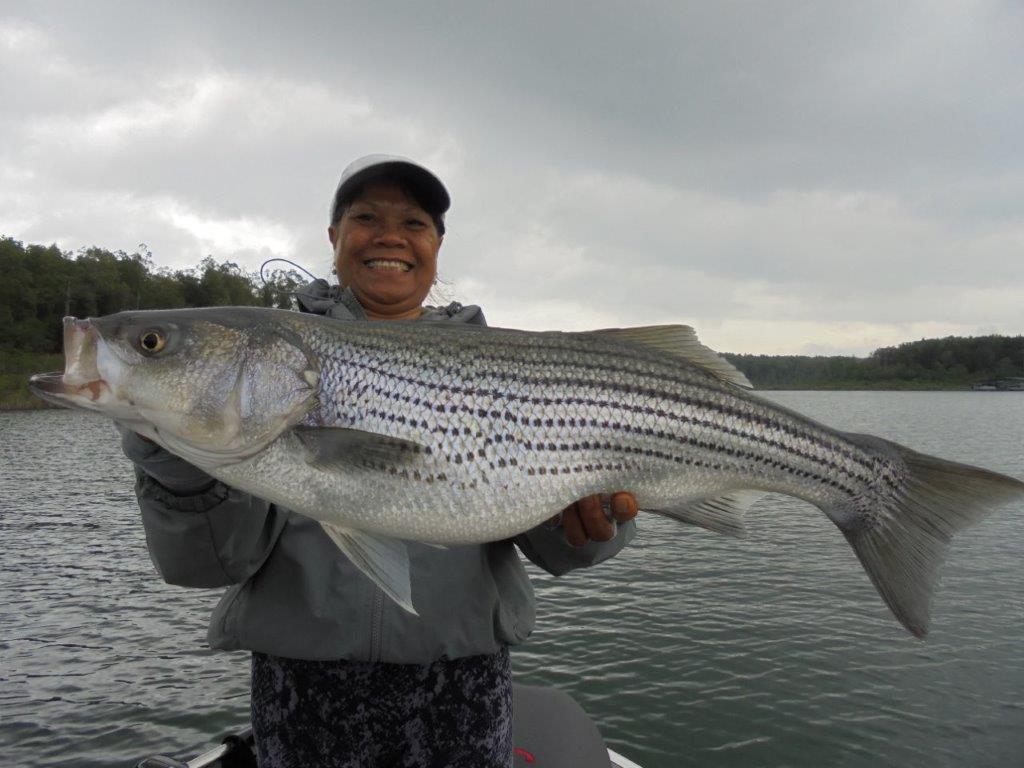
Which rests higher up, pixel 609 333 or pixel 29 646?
pixel 609 333

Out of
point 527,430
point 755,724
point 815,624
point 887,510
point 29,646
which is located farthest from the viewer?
point 815,624

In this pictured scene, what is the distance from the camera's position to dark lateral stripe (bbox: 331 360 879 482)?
2984mm

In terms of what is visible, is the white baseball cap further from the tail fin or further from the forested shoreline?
the forested shoreline

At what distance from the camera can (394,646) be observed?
116 inches

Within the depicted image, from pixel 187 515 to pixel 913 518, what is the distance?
3402 mm

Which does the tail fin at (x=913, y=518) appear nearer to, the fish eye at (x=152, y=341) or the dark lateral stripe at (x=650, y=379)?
the dark lateral stripe at (x=650, y=379)

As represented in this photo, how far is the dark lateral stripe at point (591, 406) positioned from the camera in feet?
9.79

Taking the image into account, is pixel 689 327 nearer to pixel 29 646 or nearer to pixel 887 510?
pixel 887 510

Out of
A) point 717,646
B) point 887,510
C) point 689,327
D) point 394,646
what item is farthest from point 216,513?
point 717,646

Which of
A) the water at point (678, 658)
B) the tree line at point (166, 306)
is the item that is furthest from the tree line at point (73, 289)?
the water at point (678, 658)

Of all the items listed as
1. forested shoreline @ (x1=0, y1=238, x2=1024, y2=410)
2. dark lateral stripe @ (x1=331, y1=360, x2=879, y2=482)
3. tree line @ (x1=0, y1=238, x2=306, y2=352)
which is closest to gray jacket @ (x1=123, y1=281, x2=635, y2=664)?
dark lateral stripe @ (x1=331, y1=360, x2=879, y2=482)

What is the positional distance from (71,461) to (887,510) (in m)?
35.7

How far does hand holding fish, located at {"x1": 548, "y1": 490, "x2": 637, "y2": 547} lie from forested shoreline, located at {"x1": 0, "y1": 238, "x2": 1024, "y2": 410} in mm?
49348

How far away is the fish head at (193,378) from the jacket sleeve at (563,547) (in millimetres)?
1356
